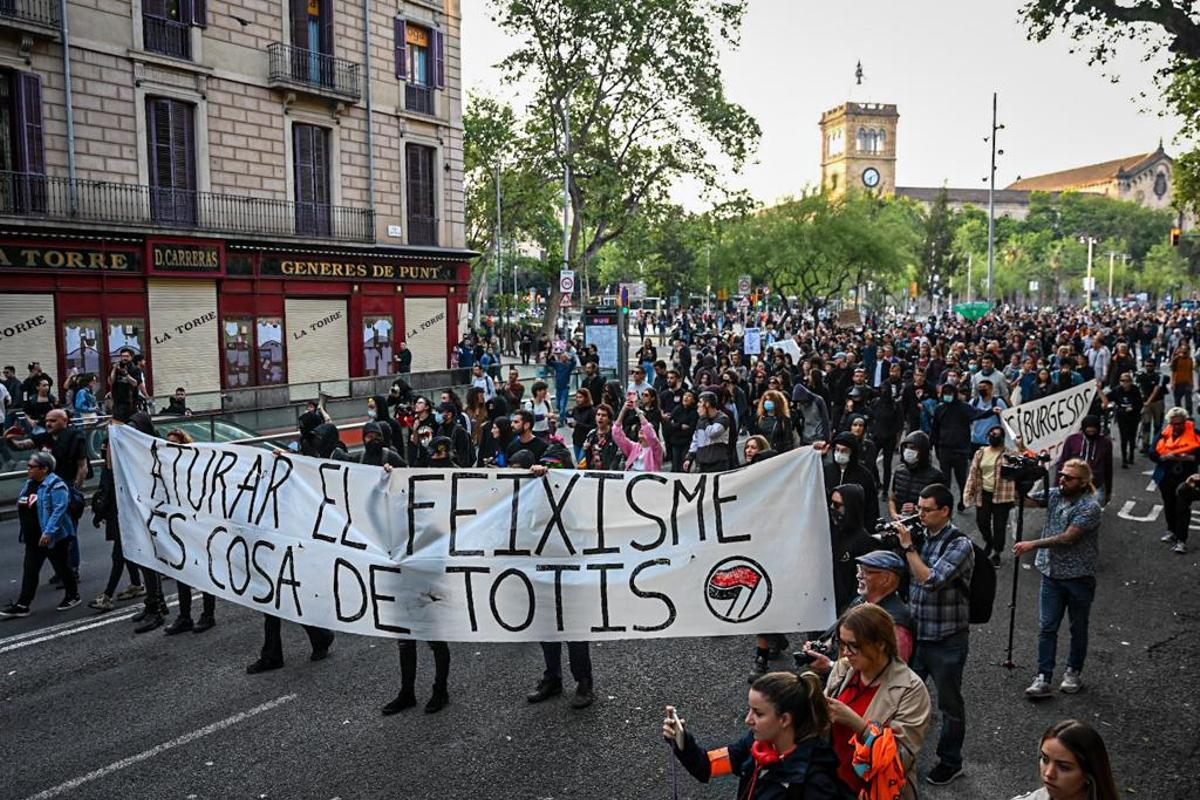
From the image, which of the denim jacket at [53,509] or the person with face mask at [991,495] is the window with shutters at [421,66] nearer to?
the denim jacket at [53,509]

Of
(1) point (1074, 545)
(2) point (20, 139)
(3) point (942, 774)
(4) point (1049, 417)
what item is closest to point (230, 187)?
(2) point (20, 139)

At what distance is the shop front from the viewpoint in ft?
70.4

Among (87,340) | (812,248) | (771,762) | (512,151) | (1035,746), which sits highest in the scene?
(512,151)

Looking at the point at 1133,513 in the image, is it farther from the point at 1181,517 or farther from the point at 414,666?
the point at 414,666

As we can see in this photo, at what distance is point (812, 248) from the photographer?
5019cm

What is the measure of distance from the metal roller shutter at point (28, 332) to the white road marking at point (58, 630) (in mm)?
14602

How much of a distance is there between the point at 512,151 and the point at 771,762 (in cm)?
4052

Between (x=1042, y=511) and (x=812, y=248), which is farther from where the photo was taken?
(x=812, y=248)

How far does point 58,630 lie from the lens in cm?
868

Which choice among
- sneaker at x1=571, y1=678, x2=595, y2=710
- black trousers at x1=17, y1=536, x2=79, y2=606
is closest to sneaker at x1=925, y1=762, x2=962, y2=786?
sneaker at x1=571, y1=678, x2=595, y2=710

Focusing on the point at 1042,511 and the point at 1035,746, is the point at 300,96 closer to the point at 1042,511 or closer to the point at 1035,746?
the point at 1042,511

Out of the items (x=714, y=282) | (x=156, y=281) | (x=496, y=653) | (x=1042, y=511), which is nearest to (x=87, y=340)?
(x=156, y=281)

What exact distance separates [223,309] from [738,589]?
22.2m

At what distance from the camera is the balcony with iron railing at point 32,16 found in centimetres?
2027
